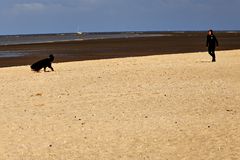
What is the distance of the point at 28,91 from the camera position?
16656 millimetres

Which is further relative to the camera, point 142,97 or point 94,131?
point 142,97

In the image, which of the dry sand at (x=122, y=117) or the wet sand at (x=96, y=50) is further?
the wet sand at (x=96, y=50)

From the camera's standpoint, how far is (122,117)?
11.7 m

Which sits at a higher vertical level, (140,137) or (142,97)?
(142,97)

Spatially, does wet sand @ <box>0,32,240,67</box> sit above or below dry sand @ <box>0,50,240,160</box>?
above

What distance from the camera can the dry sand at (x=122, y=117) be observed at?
348 inches

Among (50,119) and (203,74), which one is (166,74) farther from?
(50,119)

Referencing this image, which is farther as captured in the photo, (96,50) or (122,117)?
(96,50)

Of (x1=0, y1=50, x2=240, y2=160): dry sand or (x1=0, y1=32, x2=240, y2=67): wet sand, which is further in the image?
(x1=0, y1=32, x2=240, y2=67): wet sand

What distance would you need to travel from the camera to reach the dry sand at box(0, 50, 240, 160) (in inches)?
348

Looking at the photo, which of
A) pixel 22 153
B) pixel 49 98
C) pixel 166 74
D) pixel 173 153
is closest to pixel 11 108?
pixel 49 98

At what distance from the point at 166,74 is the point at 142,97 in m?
5.74

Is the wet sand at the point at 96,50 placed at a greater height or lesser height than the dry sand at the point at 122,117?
greater

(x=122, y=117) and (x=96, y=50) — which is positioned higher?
(x=96, y=50)
